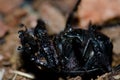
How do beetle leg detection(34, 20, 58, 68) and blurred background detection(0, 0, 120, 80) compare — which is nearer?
beetle leg detection(34, 20, 58, 68)

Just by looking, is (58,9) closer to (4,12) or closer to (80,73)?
(4,12)

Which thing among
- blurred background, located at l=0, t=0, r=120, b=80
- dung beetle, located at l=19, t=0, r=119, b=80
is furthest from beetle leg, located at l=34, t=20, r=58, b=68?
blurred background, located at l=0, t=0, r=120, b=80

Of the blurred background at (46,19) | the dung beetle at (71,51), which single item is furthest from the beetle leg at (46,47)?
the blurred background at (46,19)

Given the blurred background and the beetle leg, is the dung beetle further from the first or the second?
the blurred background

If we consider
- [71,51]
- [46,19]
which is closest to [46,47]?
[71,51]

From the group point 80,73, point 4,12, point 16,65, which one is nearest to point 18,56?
point 16,65

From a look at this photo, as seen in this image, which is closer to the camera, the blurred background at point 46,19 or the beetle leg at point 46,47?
the beetle leg at point 46,47

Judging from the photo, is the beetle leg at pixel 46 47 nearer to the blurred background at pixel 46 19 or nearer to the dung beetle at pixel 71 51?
the dung beetle at pixel 71 51
